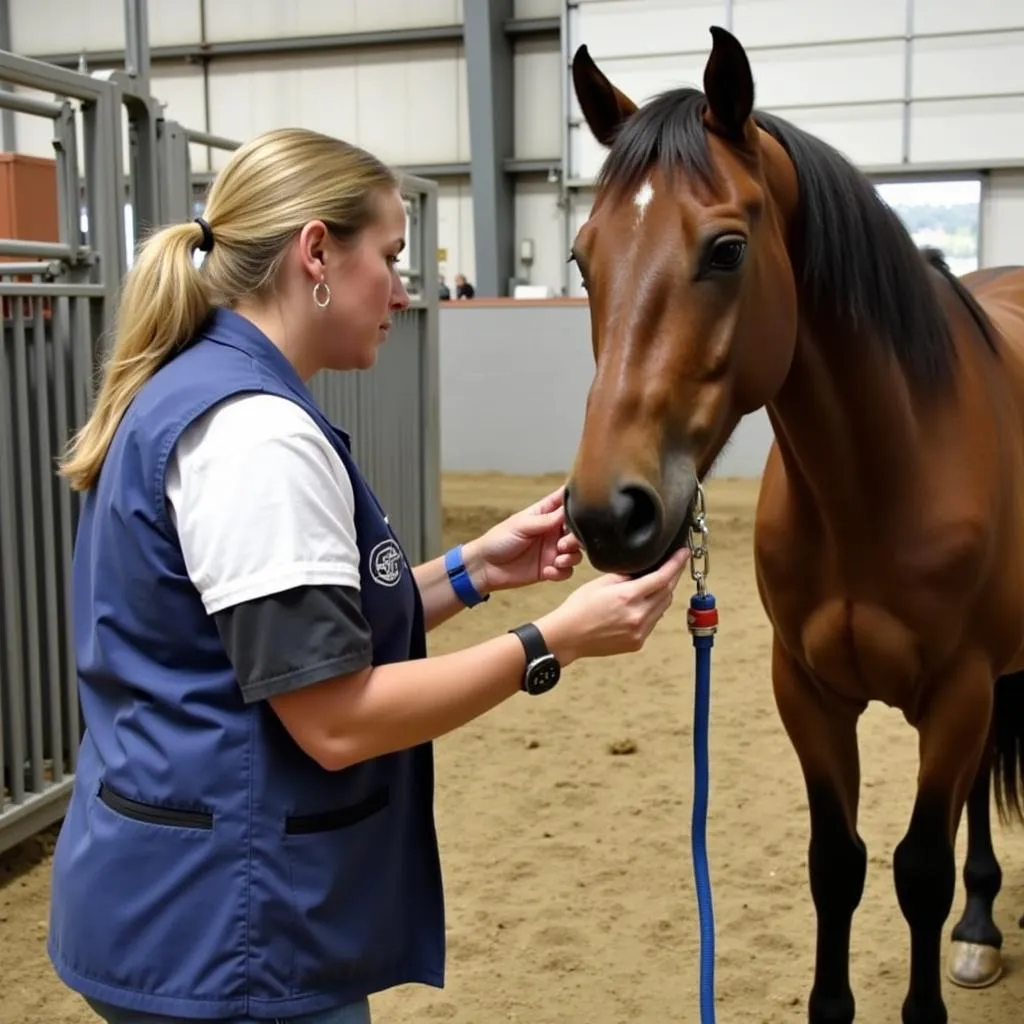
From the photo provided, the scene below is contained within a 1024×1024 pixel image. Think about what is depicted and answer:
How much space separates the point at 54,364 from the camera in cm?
272

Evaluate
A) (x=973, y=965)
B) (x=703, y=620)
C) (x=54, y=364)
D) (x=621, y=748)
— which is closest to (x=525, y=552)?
(x=703, y=620)

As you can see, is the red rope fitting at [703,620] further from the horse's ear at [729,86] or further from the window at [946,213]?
the window at [946,213]

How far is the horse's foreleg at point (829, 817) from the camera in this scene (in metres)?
1.84

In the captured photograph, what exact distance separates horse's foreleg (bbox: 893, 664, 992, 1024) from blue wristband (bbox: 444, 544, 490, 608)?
719mm

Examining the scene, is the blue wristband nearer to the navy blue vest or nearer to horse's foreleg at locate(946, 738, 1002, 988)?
the navy blue vest

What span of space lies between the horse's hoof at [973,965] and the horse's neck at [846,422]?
3.32 ft

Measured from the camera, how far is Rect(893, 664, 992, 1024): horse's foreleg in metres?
1.68

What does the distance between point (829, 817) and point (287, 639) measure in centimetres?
122

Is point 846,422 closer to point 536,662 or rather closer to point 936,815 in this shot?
point 936,815

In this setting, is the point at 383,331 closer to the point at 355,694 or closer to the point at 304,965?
the point at 355,694

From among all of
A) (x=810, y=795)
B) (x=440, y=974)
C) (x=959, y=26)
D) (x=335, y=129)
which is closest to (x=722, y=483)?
(x=959, y=26)

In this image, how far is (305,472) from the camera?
96 cm

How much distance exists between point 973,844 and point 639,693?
151cm

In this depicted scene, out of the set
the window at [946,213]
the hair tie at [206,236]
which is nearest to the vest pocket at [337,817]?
the hair tie at [206,236]
